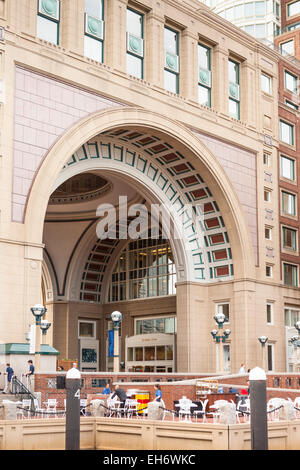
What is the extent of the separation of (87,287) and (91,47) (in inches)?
875

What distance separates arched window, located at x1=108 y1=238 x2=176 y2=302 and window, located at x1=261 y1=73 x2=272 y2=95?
43.0 ft

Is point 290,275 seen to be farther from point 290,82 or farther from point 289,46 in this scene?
point 289,46

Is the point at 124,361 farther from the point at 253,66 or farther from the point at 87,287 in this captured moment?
the point at 253,66

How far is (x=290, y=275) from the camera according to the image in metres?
49.2

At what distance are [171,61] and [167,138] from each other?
16.2 ft

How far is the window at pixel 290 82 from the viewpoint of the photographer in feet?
171

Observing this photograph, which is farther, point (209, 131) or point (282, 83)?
point (282, 83)

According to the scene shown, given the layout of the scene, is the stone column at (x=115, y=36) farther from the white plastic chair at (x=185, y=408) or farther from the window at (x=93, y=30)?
the white plastic chair at (x=185, y=408)

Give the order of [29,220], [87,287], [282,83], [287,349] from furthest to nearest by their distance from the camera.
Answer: [87,287] < [282,83] < [287,349] < [29,220]

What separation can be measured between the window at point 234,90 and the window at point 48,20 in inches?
557

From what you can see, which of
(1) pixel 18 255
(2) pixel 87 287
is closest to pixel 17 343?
(1) pixel 18 255

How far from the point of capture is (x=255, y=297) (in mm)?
44531

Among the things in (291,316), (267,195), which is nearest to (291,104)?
(267,195)

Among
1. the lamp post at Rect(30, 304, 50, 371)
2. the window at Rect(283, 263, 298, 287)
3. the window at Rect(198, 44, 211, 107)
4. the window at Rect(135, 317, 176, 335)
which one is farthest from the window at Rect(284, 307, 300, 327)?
the lamp post at Rect(30, 304, 50, 371)
